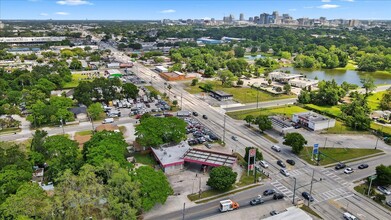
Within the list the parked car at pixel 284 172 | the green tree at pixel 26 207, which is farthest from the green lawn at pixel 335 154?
the green tree at pixel 26 207

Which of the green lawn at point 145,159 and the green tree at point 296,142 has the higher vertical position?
the green tree at point 296,142

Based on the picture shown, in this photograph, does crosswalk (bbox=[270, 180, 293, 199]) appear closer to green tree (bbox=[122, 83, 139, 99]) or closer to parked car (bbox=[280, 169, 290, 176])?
parked car (bbox=[280, 169, 290, 176])

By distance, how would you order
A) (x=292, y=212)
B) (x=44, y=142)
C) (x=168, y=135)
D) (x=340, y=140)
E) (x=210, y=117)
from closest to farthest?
(x=292, y=212)
(x=44, y=142)
(x=168, y=135)
(x=340, y=140)
(x=210, y=117)

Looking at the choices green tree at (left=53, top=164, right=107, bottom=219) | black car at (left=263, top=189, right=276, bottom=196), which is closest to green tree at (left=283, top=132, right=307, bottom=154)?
black car at (left=263, top=189, right=276, bottom=196)

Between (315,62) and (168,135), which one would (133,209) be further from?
(315,62)

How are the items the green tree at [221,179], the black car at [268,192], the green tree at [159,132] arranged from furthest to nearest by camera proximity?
the green tree at [159,132] < the black car at [268,192] < the green tree at [221,179]

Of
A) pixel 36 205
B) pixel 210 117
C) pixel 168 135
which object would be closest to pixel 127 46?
pixel 210 117

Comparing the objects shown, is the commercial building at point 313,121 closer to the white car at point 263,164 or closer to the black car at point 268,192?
the white car at point 263,164
